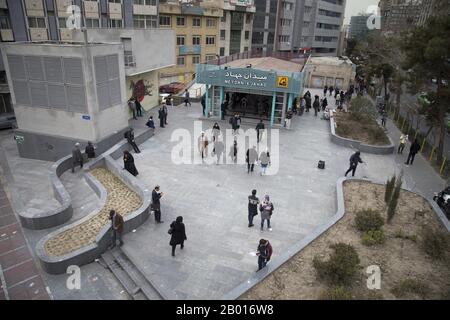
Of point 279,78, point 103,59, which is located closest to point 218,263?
point 103,59

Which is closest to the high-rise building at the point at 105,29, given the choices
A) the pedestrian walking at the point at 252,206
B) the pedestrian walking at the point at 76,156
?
the pedestrian walking at the point at 76,156

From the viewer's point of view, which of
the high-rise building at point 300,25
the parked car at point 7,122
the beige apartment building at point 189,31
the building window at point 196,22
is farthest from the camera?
the high-rise building at point 300,25

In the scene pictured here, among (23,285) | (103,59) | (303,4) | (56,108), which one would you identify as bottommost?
(23,285)

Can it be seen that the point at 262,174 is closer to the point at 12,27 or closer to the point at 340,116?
the point at 340,116

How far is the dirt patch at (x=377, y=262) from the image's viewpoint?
8.91 m

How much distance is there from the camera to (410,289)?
8961 mm

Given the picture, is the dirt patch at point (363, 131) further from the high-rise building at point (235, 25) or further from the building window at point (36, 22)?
the high-rise building at point (235, 25)

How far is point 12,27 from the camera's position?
29.4 m

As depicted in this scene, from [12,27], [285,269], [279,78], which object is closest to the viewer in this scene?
[285,269]

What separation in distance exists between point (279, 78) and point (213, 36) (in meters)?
34.3

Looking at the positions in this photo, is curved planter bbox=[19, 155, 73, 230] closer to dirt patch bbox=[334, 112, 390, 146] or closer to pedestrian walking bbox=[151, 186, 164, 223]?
pedestrian walking bbox=[151, 186, 164, 223]

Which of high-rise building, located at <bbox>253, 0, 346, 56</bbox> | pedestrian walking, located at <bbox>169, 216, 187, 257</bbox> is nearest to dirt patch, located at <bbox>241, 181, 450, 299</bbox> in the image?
pedestrian walking, located at <bbox>169, 216, 187, 257</bbox>

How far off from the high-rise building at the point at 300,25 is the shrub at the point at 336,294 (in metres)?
59.5

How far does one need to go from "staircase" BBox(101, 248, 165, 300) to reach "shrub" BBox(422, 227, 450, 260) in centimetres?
804
